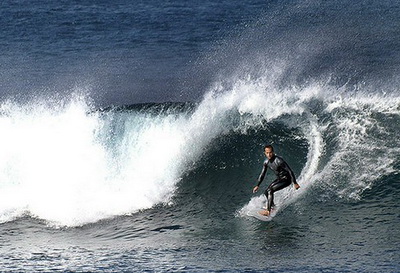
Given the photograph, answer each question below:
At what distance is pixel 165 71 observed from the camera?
3394 centimetres

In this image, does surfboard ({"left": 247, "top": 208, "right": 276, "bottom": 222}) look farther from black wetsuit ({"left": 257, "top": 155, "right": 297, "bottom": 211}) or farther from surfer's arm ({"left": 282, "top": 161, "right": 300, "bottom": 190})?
surfer's arm ({"left": 282, "top": 161, "right": 300, "bottom": 190})

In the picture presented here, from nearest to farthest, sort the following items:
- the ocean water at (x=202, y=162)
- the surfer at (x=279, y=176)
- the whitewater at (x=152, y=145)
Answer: the ocean water at (x=202, y=162)
the surfer at (x=279, y=176)
the whitewater at (x=152, y=145)

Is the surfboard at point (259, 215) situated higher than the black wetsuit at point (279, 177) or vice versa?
the black wetsuit at point (279, 177)

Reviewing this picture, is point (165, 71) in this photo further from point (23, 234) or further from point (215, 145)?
point (23, 234)

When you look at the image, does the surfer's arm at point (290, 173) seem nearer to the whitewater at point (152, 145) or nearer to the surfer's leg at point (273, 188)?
the surfer's leg at point (273, 188)

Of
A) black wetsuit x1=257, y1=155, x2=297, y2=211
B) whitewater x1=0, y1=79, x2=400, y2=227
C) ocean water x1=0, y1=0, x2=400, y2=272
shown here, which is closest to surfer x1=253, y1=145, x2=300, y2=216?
black wetsuit x1=257, y1=155, x2=297, y2=211

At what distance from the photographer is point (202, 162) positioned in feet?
71.4

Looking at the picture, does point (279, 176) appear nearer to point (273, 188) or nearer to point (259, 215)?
point (273, 188)

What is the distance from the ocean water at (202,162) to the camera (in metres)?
16.8

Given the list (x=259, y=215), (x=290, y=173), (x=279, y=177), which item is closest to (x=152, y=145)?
(x=259, y=215)

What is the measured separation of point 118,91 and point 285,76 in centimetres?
640

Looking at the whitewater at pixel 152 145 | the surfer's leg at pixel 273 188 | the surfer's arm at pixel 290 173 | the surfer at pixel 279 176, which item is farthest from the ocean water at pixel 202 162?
the surfer's arm at pixel 290 173

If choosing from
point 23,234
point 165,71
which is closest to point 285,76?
point 165,71

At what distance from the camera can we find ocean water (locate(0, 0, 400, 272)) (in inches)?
663
